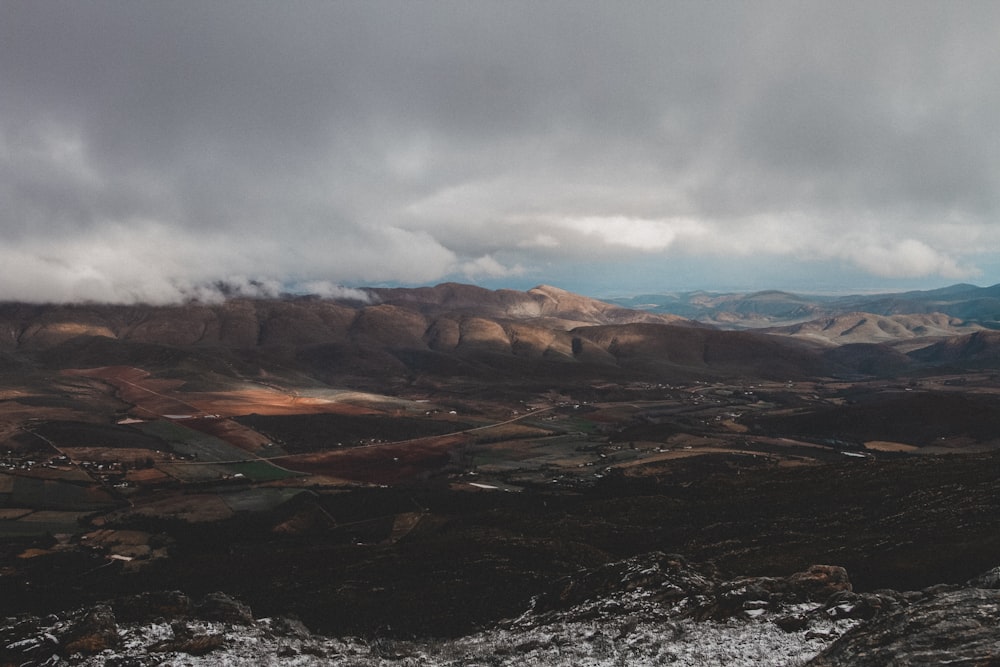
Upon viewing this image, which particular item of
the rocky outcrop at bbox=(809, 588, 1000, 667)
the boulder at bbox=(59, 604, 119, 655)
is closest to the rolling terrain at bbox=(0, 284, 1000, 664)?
the boulder at bbox=(59, 604, 119, 655)

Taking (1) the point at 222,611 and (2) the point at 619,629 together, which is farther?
(1) the point at 222,611

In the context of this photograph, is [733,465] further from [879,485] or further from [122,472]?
[122,472]

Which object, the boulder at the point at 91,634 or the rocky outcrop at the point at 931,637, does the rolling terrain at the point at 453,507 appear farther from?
the rocky outcrop at the point at 931,637

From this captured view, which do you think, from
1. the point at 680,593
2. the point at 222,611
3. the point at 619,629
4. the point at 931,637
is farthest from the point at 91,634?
the point at 931,637

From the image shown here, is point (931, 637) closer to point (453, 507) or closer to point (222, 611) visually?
point (222, 611)

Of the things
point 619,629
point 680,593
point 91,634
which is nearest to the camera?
point 91,634

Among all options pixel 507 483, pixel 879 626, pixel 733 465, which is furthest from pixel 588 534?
pixel 733 465

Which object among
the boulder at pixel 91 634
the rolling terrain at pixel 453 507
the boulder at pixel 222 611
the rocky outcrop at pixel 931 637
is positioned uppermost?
the rocky outcrop at pixel 931 637

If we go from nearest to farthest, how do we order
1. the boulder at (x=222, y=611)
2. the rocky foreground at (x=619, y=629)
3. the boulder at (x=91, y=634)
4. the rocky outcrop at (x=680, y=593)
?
the rocky foreground at (x=619, y=629) < the boulder at (x=91, y=634) < the rocky outcrop at (x=680, y=593) < the boulder at (x=222, y=611)

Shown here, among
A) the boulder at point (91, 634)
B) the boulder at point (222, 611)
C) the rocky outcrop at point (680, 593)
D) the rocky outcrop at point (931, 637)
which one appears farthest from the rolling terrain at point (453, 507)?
the rocky outcrop at point (931, 637)
